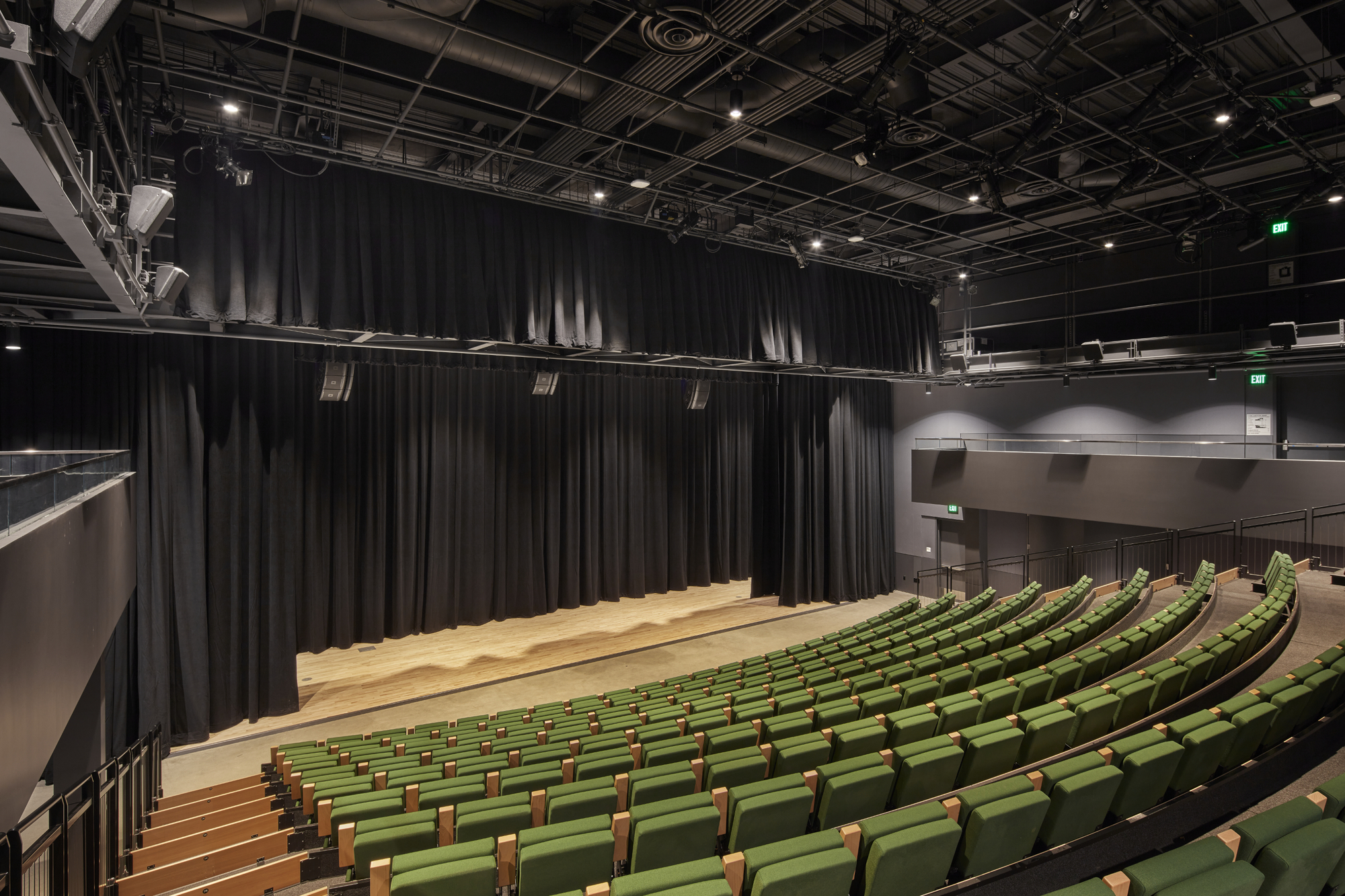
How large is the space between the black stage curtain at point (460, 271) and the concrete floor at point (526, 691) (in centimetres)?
504

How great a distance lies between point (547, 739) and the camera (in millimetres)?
5934

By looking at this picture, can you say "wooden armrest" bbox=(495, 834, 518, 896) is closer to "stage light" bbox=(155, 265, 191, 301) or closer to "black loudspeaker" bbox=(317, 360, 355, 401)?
"stage light" bbox=(155, 265, 191, 301)

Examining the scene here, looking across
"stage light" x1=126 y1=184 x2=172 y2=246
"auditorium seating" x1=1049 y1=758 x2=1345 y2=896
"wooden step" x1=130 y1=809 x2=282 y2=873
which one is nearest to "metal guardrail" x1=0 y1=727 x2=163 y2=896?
"wooden step" x1=130 y1=809 x2=282 y2=873

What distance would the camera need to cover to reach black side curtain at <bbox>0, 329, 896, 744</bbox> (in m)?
8.09

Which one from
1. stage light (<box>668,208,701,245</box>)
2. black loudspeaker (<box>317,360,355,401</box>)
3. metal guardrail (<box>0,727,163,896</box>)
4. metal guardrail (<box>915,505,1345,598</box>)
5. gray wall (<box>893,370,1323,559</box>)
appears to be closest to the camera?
metal guardrail (<box>0,727,163,896</box>)

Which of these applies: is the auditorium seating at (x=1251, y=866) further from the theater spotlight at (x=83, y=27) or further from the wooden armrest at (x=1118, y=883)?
the theater spotlight at (x=83, y=27)

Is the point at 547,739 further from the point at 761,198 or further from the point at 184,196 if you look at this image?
the point at 761,198

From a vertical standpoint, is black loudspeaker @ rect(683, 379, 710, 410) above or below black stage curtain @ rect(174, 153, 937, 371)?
below

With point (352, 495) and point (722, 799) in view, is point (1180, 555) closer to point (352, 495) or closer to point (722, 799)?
point (722, 799)

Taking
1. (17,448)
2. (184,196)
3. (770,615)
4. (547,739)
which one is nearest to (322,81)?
(184,196)

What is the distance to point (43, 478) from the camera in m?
4.49

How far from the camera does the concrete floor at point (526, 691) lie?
25.4 feet

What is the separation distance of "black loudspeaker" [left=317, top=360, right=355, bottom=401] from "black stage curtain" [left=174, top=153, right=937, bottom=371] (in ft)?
4.40

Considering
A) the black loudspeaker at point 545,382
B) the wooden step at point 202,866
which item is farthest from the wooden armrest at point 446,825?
the black loudspeaker at point 545,382
